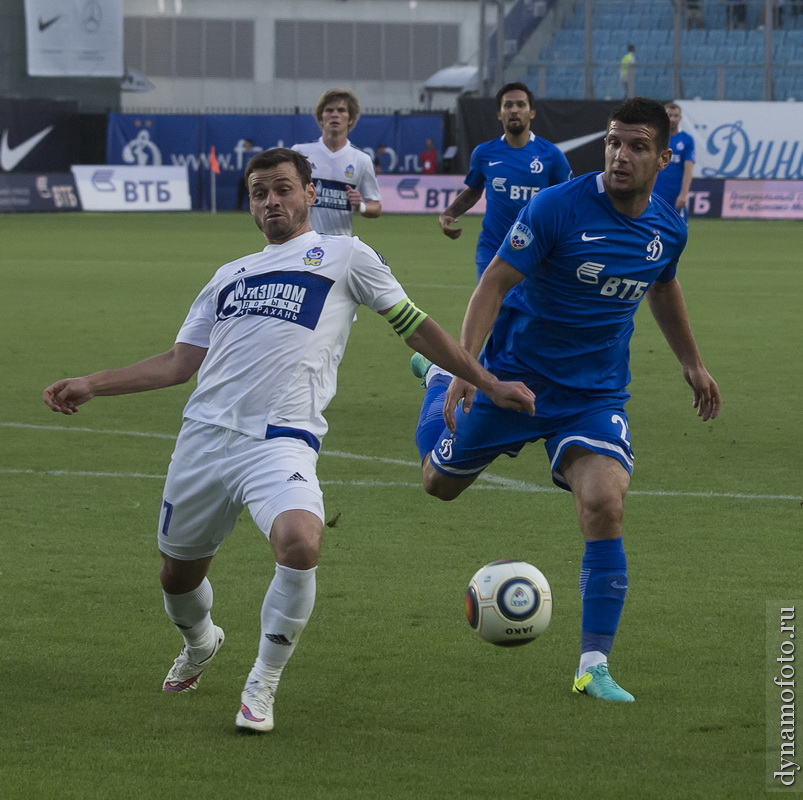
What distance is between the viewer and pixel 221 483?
4719mm

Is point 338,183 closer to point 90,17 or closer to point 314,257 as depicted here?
point 314,257

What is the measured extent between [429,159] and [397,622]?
3619cm

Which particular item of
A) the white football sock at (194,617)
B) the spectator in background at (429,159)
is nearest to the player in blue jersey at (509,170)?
the white football sock at (194,617)

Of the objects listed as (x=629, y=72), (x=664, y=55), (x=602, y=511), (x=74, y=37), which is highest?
(x=74, y=37)

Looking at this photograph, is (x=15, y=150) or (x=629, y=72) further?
(x=15, y=150)

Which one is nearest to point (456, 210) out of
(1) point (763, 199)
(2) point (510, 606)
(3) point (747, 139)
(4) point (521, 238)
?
(4) point (521, 238)

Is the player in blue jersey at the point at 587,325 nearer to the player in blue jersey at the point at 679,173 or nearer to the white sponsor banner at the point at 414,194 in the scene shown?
the player in blue jersey at the point at 679,173

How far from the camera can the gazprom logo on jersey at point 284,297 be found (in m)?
4.83

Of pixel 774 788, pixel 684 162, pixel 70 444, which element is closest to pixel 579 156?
pixel 684 162

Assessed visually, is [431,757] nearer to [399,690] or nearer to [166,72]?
[399,690]

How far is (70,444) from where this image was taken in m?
9.48

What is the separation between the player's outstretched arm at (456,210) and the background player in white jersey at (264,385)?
21.2 feet

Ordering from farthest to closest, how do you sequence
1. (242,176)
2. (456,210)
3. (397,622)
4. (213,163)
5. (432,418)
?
(242,176)
(213,163)
(456,210)
(432,418)
(397,622)

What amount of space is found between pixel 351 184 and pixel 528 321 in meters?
7.42
